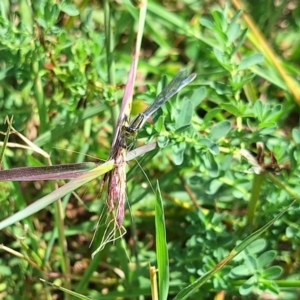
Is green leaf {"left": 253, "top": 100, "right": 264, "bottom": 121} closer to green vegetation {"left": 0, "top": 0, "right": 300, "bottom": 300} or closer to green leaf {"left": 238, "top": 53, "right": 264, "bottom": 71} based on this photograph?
green vegetation {"left": 0, "top": 0, "right": 300, "bottom": 300}

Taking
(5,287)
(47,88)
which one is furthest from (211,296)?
(47,88)

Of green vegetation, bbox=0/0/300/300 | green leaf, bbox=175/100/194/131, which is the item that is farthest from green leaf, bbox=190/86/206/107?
green leaf, bbox=175/100/194/131

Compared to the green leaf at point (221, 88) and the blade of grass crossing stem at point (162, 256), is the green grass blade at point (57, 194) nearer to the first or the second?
the blade of grass crossing stem at point (162, 256)

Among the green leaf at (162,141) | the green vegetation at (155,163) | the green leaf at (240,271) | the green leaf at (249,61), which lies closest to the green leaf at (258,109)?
the green vegetation at (155,163)

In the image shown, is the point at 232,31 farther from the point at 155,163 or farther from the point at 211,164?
the point at 155,163

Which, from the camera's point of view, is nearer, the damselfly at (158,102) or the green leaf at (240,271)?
Result: the damselfly at (158,102)

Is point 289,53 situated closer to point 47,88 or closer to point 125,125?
point 47,88

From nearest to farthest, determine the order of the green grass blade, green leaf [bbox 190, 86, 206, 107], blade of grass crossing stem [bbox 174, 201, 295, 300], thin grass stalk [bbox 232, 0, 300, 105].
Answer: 1. the green grass blade
2. blade of grass crossing stem [bbox 174, 201, 295, 300]
3. green leaf [bbox 190, 86, 206, 107]
4. thin grass stalk [bbox 232, 0, 300, 105]
